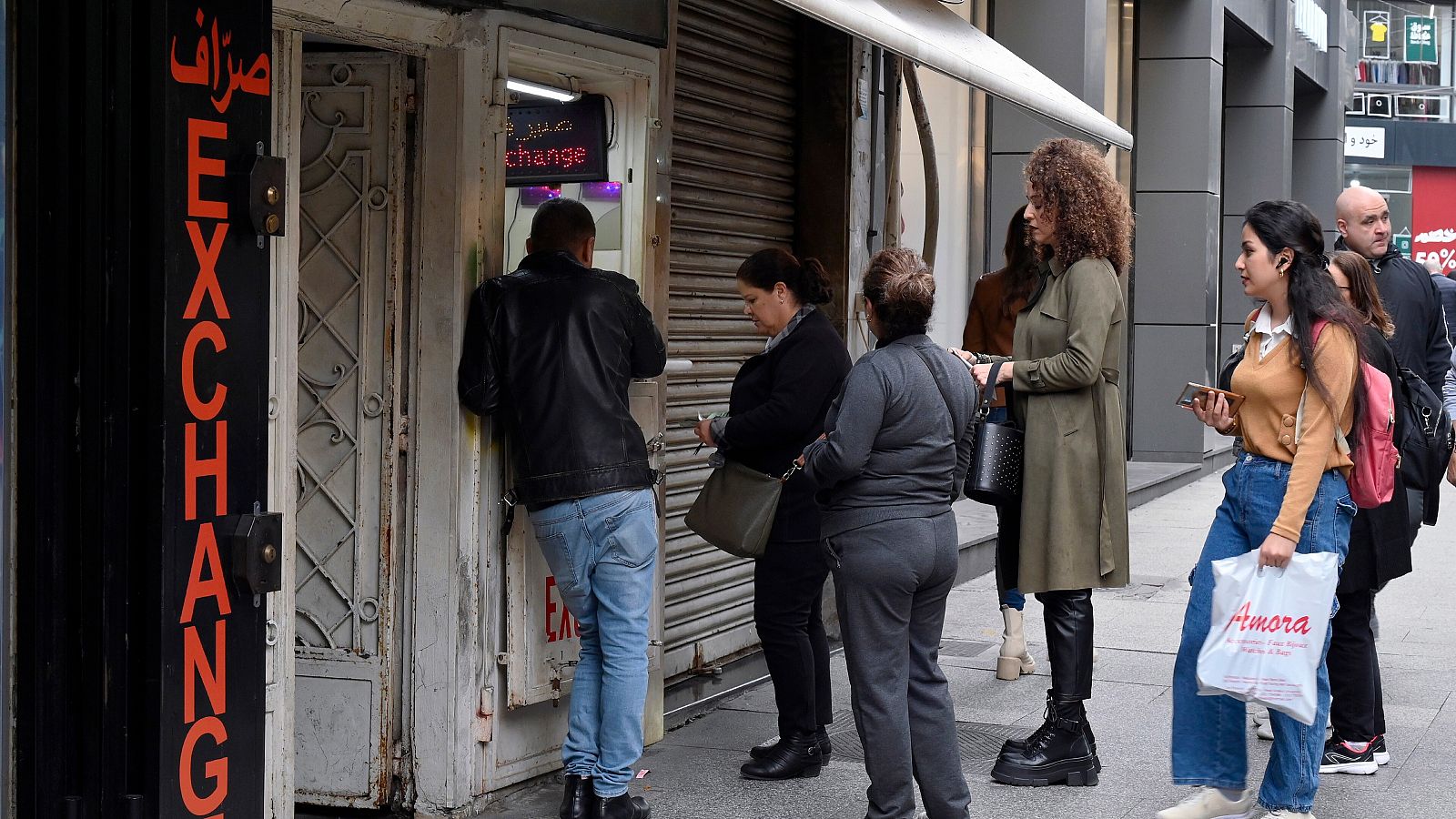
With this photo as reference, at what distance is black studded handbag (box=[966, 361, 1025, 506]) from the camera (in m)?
4.98

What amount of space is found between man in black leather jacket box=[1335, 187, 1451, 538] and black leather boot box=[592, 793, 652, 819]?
3.04m

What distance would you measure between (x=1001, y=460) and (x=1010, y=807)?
1065mm

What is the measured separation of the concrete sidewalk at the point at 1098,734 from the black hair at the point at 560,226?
1727 millimetres

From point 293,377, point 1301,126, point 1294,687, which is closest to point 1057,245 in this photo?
point 1294,687

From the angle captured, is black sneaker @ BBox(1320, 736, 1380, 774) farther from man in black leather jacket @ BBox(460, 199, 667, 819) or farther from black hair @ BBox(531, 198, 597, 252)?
black hair @ BBox(531, 198, 597, 252)

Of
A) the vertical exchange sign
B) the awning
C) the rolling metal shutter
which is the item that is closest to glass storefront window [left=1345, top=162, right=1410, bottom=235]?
the awning

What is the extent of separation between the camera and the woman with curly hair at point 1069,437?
5004mm

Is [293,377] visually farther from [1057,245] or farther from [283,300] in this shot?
[1057,245]

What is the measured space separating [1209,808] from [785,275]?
2.04 metres

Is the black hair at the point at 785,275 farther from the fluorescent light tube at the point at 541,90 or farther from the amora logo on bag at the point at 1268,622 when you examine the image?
the amora logo on bag at the point at 1268,622

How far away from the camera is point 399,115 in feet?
15.4

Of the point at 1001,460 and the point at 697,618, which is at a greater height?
the point at 1001,460

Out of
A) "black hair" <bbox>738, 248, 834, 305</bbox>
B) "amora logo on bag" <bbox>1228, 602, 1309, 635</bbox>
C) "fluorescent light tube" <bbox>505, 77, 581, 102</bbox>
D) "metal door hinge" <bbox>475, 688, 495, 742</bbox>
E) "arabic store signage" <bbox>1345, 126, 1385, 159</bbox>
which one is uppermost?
"arabic store signage" <bbox>1345, 126, 1385, 159</bbox>

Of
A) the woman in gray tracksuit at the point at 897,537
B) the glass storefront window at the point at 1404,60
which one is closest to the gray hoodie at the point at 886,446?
the woman in gray tracksuit at the point at 897,537
